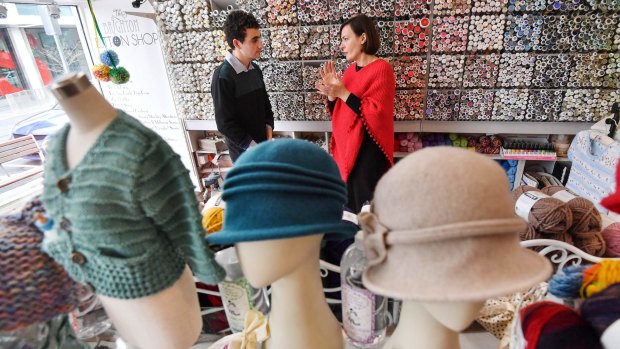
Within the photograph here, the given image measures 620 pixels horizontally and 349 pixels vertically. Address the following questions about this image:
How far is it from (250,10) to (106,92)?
1808 mm

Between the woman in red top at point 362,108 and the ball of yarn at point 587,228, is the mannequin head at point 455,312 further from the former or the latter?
the woman in red top at point 362,108

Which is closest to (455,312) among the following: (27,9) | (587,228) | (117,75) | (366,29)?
(587,228)

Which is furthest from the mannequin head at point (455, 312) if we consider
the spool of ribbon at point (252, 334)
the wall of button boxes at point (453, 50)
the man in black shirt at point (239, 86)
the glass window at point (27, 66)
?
the glass window at point (27, 66)

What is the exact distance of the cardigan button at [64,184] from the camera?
1.61 feet

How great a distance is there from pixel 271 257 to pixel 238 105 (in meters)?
1.70

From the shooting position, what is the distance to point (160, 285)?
21.2 inches

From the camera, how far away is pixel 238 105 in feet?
6.96

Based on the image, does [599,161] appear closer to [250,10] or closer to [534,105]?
[534,105]

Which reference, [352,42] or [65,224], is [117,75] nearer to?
[352,42]

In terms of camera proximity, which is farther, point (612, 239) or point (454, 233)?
point (612, 239)

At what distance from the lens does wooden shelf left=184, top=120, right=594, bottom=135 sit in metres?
2.48

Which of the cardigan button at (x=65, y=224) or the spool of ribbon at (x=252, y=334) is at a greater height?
the cardigan button at (x=65, y=224)

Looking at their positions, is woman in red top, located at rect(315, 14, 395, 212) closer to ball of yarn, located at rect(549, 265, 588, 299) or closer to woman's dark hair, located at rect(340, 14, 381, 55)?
woman's dark hair, located at rect(340, 14, 381, 55)

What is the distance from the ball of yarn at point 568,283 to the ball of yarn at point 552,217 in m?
0.52
